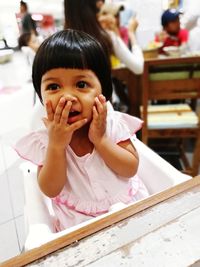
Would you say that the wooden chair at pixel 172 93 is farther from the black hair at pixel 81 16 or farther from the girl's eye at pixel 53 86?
the girl's eye at pixel 53 86

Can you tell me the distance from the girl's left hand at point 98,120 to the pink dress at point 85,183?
0.07 metres

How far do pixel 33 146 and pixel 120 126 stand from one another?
24 centimetres

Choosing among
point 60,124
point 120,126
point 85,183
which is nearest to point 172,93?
point 120,126

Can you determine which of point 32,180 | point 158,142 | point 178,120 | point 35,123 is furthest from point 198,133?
point 32,180

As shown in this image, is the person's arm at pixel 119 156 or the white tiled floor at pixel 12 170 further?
the white tiled floor at pixel 12 170

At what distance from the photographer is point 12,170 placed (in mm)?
1611

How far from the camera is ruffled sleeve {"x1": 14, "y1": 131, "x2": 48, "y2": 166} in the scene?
2.24ft

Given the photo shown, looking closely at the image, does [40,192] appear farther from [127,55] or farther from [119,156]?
[127,55]

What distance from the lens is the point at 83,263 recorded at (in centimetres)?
32

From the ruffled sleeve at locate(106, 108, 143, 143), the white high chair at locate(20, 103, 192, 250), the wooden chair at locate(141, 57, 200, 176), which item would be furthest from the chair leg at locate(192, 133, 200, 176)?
the ruffled sleeve at locate(106, 108, 143, 143)

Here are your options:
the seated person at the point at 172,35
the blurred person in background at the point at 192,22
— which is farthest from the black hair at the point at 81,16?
the seated person at the point at 172,35

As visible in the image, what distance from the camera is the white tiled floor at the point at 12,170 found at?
1116mm

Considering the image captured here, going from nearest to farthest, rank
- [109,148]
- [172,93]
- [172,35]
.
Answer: [109,148]
[172,93]
[172,35]

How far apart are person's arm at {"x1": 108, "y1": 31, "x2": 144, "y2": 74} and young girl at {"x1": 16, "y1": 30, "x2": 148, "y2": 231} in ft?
2.49
